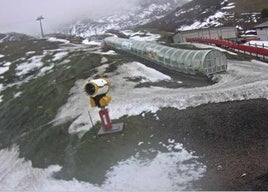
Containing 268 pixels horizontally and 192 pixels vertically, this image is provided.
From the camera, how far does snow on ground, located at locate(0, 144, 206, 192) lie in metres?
18.4

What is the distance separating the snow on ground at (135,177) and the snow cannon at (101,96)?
177 inches

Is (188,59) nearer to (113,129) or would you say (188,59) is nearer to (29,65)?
(113,129)

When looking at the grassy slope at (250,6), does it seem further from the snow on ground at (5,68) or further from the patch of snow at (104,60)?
the snow on ground at (5,68)

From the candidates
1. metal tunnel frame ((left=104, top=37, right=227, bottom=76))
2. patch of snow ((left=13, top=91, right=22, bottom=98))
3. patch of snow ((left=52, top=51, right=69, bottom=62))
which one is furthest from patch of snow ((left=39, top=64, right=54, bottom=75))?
metal tunnel frame ((left=104, top=37, right=227, bottom=76))

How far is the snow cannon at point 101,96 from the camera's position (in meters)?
24.5

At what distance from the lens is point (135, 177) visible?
1964 cm

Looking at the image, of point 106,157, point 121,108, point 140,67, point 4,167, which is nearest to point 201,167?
point 106,157

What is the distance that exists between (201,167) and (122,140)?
23.3 ft

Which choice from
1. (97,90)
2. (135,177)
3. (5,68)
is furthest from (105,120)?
(5,68)

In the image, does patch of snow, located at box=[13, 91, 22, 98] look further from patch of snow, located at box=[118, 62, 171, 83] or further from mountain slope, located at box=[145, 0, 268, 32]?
mountain slope, located at box=[145, 0, 268, 32]

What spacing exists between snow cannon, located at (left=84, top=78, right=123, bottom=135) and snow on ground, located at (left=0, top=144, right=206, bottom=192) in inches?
177

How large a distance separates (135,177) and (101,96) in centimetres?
741

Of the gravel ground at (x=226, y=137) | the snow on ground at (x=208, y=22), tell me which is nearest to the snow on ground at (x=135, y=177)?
the gravel ground at (x=226, y=137)

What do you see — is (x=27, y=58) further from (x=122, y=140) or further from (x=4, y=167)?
(x=122, y=140)
